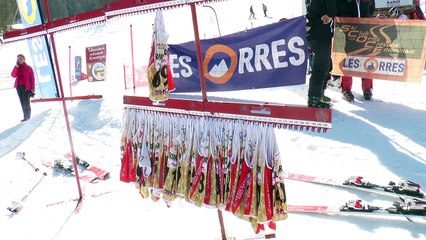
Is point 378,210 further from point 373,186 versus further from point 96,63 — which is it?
point 96,63

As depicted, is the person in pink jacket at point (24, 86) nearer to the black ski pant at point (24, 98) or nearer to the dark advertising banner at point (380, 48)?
the black ski pant at point (24, 98)

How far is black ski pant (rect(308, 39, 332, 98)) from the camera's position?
16.7 feet

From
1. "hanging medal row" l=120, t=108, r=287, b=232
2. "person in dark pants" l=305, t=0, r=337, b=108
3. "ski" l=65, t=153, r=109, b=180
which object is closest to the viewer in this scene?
"hanging medal row" l=120, t=108, r=287, b=232

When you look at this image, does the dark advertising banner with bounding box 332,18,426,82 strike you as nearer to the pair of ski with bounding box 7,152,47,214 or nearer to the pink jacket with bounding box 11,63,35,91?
the pair of ski with bounding box 7,152,47,214

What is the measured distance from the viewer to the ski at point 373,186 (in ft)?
11.5

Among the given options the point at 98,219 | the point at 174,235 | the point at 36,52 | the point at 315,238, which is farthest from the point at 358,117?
the point at 36,52

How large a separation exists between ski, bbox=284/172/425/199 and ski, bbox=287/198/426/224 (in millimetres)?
154

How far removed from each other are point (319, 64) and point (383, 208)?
246 centimetres

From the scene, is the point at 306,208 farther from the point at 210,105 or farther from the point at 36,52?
the point at 36,52

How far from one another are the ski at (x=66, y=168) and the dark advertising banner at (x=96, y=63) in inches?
197

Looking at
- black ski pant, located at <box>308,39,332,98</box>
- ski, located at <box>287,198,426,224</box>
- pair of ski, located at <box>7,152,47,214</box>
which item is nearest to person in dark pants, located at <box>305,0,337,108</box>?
black ski pant, located at <box>308,39,332,98</box>

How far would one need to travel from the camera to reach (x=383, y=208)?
333 cm

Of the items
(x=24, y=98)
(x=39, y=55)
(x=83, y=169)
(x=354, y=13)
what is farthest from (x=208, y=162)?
(x=24, y=98)

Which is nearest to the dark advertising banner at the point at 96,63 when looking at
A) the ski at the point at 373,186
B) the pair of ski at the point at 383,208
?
the ski at the point at 373,186
